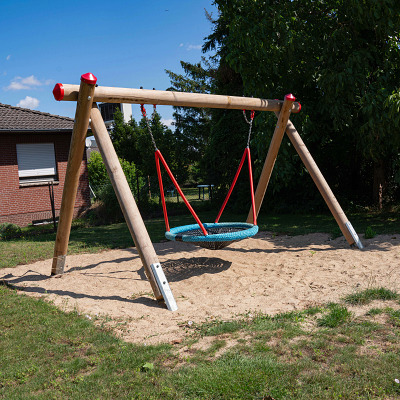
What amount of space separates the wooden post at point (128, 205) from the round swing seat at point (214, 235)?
2.46ft

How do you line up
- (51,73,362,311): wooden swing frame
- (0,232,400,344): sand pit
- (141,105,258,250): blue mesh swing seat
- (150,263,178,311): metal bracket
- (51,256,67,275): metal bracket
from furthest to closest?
1. (51,256,67,275): metal bracket
2. (141,105,258,250): blue mesh swing seat
3. (51,73,362,311): wooden swing frame
4. (150,263,178,311): metal bracket
5. (0,232,400,344): sand pit

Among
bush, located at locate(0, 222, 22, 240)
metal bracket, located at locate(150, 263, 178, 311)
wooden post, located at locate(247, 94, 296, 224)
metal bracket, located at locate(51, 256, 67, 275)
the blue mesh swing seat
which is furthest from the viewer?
bush, located at locate(0, 222, 22, 240)

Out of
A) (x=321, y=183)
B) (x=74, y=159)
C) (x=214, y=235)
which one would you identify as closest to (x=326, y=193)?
(x=321, y=183)

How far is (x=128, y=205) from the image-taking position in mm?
4555

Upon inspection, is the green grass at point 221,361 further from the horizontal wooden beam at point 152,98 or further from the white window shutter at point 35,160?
the white window shutter at point 35,160

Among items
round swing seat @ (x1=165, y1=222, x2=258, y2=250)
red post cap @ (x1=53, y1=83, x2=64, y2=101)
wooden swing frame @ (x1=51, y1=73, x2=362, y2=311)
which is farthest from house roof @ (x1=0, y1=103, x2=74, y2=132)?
red post cap @ (x1=53, y1=83, x2=64, y2=101)

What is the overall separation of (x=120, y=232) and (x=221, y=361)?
24.4ft

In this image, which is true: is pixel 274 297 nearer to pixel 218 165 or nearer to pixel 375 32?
pixel 375 32

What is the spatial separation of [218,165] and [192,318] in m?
10.4

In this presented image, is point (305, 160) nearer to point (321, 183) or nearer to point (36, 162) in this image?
point (321, 183)

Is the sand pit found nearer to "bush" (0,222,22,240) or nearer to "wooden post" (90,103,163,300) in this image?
"wooden post" (90,103,163,300)

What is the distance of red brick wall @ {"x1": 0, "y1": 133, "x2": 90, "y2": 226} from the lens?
1355 centimetres

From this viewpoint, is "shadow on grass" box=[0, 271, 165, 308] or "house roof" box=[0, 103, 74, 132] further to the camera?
"house roof" box=[0, 103, 74, 132]

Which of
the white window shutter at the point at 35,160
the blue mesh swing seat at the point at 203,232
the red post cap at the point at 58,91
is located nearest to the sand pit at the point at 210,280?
the blue mesh swing seat at the point at 203,232
